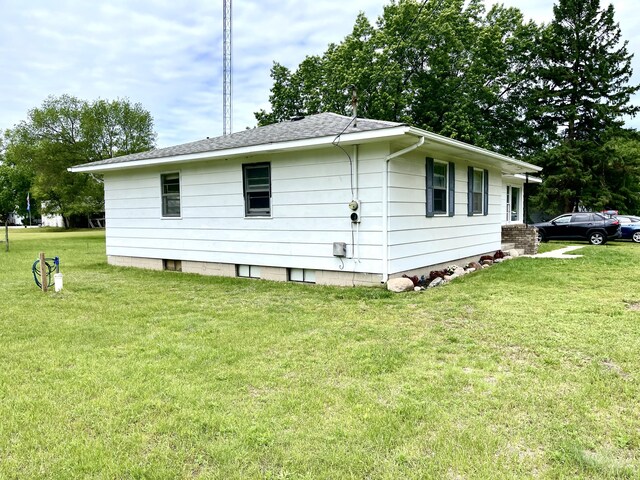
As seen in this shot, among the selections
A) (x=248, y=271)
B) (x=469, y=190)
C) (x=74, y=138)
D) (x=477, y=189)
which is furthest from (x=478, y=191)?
(x=74, y=138)

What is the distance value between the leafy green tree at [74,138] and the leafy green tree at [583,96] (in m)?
24.6

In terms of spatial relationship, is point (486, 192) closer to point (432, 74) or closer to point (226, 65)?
point (432, 74)

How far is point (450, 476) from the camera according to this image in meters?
2.08

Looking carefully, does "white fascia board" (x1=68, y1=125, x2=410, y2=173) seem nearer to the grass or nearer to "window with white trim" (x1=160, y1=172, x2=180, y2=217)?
"window with white trim" (x1=160, y1=172, x2=180, y2=217)

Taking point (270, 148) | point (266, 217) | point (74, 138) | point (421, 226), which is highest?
point (74, 138)

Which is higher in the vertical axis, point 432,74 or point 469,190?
point 432,74

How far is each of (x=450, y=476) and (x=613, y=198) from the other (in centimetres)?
2630

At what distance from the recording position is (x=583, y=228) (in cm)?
1599

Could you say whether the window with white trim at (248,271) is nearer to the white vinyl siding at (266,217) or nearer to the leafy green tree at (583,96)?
the white vinyl siding at (266,217)

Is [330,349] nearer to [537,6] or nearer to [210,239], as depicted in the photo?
[210,239]

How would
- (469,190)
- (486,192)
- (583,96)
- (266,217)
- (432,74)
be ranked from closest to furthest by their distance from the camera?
1. (266,217)
2. (469,190)
3. (486,192)
4. (432,74)
5. (583,96)

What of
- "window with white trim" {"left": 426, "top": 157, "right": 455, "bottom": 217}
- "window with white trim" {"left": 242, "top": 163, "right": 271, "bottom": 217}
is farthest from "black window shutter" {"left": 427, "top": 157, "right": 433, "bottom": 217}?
"window with white trim" {"left": 242, "top": 163, "right": 271, "bottom": 217}

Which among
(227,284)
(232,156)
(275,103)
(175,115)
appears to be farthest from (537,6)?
(227,284)

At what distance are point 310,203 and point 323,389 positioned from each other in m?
4.82
